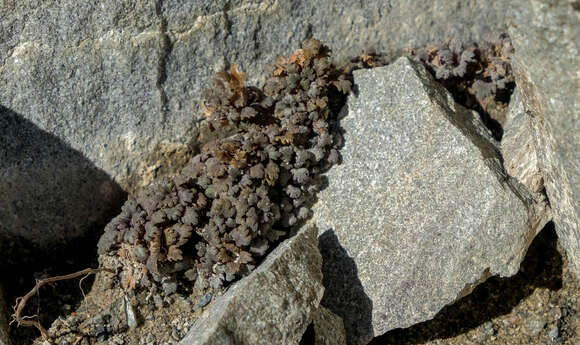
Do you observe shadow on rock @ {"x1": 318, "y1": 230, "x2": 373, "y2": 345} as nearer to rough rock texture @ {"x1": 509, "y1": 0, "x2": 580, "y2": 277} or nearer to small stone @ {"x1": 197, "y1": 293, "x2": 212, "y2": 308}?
small stone @ {"x1": 197, "y1": 293, "x2": 212, "y2": 308}

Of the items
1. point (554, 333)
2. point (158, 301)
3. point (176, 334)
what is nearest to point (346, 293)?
point (176, 334)

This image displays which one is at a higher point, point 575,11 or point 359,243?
point 575,11

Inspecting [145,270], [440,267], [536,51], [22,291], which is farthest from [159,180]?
[536,51]

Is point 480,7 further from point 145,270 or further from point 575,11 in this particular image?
point 145,270

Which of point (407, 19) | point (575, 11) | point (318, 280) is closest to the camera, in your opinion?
point (575, 11)

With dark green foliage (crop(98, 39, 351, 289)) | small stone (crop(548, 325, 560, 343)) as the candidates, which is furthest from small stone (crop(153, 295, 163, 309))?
small stone (crop(548, 325, 560, 343))

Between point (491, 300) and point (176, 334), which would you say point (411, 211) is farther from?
point (176, 334)

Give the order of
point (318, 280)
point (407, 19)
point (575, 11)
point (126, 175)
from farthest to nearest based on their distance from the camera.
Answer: point (407, 19)
point (126, 175)
point (318, 280)
point (575, 11)
